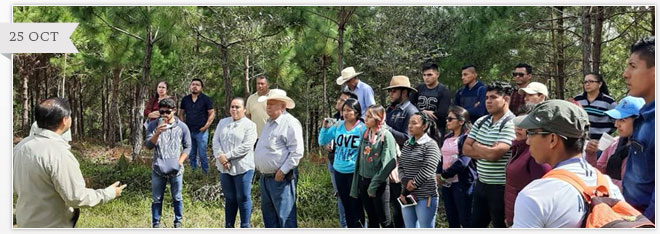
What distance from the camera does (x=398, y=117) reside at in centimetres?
505

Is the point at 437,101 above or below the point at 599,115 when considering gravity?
above

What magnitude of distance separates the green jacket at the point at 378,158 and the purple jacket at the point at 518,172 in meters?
1.00

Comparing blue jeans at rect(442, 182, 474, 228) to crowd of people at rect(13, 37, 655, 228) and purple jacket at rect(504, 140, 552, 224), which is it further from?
purple jacket at rect(504, 140, 552, 224)

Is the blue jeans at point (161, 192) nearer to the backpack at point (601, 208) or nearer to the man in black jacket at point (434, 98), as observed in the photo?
the man in black jacket at point (434, 98)

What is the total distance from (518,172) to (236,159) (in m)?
2.43

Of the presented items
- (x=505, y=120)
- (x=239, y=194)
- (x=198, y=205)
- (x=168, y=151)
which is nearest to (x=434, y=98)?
(x=505, y=120)

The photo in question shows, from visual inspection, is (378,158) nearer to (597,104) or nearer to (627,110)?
(627,110)

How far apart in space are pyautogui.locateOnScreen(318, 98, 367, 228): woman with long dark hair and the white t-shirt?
9.54 ft

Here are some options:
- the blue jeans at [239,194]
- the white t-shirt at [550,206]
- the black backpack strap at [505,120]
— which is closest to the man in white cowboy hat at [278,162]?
the blue jeans at [239,194]

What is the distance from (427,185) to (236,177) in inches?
66.1

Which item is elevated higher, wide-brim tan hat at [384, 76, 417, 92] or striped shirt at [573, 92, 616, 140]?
wide-brim tan hat at [384, 76, 417, 92]

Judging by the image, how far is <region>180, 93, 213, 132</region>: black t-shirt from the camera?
726 centimetres

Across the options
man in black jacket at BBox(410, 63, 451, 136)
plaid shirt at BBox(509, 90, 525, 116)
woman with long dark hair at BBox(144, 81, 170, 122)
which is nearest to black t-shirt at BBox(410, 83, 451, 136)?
man in black jacket at BBox(410, 63, 451, 136)

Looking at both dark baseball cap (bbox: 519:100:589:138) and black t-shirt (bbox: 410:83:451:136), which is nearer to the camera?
dark baseball cap (bbox: 519:100:589:138)
